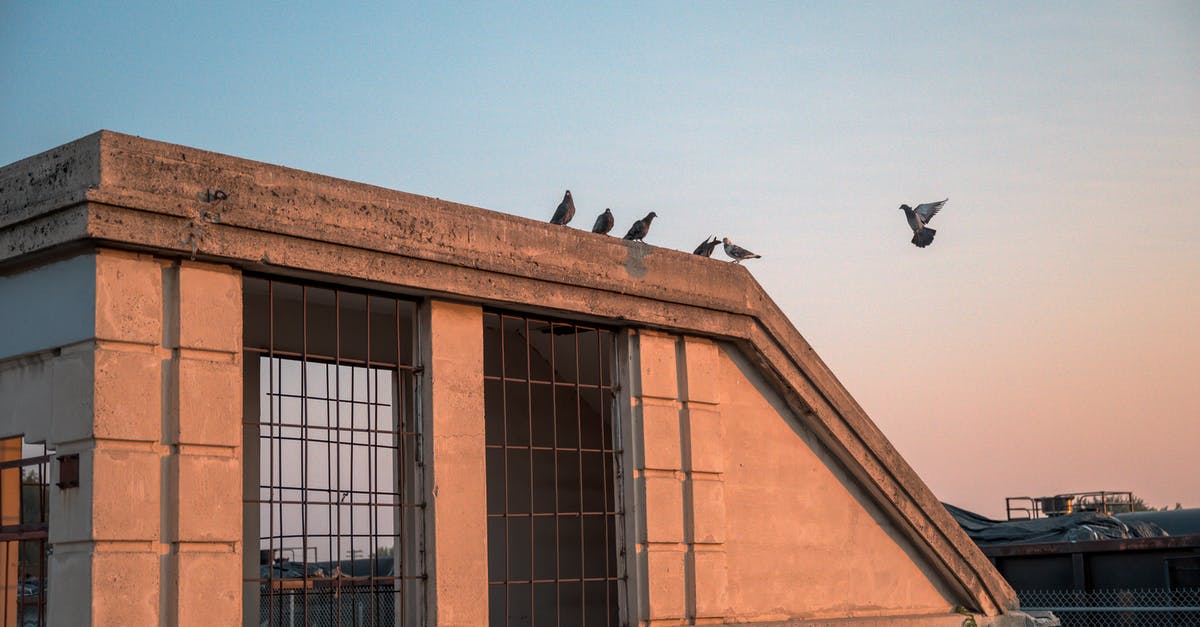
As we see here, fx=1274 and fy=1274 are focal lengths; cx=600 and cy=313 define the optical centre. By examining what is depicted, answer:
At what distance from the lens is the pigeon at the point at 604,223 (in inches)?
459

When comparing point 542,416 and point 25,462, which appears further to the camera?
point 542,416

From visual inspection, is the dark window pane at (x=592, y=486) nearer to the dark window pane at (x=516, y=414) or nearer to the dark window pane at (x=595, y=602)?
the dark window pane at (x=516, y=414)

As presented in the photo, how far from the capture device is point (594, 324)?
10.6 meters

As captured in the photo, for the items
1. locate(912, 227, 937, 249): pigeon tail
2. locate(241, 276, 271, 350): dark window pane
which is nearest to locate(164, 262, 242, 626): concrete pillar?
locate(241, 276, 271, 350): dark window pane

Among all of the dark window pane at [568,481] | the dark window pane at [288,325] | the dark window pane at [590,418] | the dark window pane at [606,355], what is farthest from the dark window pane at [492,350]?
the dark window pane at [288,325]

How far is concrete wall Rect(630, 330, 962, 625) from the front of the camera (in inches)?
413

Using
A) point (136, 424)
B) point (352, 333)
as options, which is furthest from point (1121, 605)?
point (136, 424)

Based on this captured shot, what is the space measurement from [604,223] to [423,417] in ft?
10.7

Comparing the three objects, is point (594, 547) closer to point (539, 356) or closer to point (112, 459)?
point (539, 356)

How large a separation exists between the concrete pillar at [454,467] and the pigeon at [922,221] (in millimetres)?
5334

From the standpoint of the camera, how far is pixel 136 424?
7.46 meters

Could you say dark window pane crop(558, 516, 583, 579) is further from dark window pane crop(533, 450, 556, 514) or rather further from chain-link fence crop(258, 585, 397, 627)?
chain-link fence crop(258, 585, 397, 627)

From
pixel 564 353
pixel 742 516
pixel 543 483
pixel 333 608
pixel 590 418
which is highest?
pixel 564 353

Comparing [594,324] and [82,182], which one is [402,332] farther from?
[82,182]
